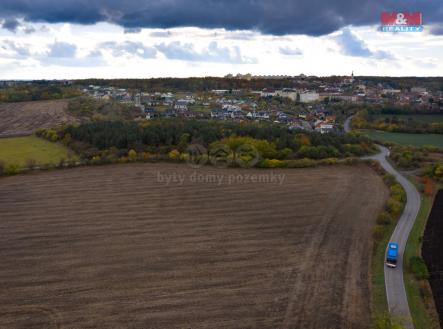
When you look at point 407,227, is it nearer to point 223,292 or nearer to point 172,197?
point 223,292

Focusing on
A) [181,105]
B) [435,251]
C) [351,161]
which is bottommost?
[435,251]

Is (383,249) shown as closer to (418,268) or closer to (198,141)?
(418,268)

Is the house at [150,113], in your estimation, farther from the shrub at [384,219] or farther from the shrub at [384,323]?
the shrub at [384,323]

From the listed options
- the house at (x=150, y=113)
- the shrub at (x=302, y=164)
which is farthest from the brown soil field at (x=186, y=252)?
the house at (x=150, y=113)

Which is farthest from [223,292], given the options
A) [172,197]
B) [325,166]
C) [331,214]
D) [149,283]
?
[325,166]

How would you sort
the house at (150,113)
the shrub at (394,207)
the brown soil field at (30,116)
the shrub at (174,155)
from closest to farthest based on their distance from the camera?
the shrub at (394,207) < the shrub at (174,155) < the brown soil field at (30,116) < the house at (150,113)

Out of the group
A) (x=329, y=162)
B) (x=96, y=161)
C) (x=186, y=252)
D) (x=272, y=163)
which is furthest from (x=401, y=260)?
(x=96, y=161)
